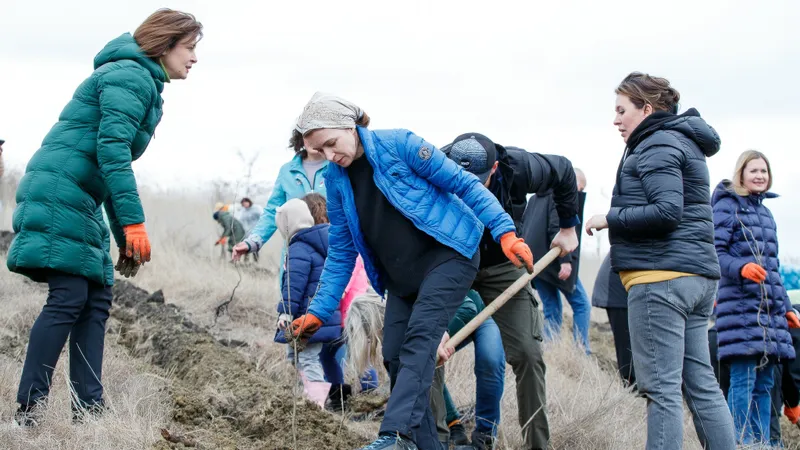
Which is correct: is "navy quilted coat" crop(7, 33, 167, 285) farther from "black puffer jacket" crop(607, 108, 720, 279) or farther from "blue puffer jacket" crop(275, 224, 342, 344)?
"black puffer jacket" crop(607, 108, 720, 279)

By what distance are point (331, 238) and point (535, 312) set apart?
119 cm

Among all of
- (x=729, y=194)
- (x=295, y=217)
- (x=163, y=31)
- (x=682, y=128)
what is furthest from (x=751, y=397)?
(x=163, y=31)

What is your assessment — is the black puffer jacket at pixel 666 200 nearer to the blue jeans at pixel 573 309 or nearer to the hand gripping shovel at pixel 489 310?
the hand gripping shovel at pixel 489 310

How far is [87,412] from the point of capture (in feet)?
14.2

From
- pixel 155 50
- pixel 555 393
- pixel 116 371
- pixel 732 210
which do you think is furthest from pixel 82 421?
pixel 732 210

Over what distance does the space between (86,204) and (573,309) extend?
5.68m

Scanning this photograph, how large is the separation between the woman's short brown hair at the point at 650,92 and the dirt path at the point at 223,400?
87.3 inches

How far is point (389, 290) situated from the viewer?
431 centimetres

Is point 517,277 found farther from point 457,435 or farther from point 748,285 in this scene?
point 748,285

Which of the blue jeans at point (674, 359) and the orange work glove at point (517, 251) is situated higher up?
the orange work glove at point (517, 251)

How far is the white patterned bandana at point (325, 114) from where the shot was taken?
3.97m

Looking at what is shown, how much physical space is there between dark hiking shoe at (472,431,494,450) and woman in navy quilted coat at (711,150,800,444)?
2.08m

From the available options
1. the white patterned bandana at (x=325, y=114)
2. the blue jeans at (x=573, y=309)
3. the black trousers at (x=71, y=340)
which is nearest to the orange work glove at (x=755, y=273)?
the blue jeans at (x=573, y=309)

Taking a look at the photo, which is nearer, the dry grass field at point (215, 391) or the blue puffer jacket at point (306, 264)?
the dry grass field at point (215, 391)
